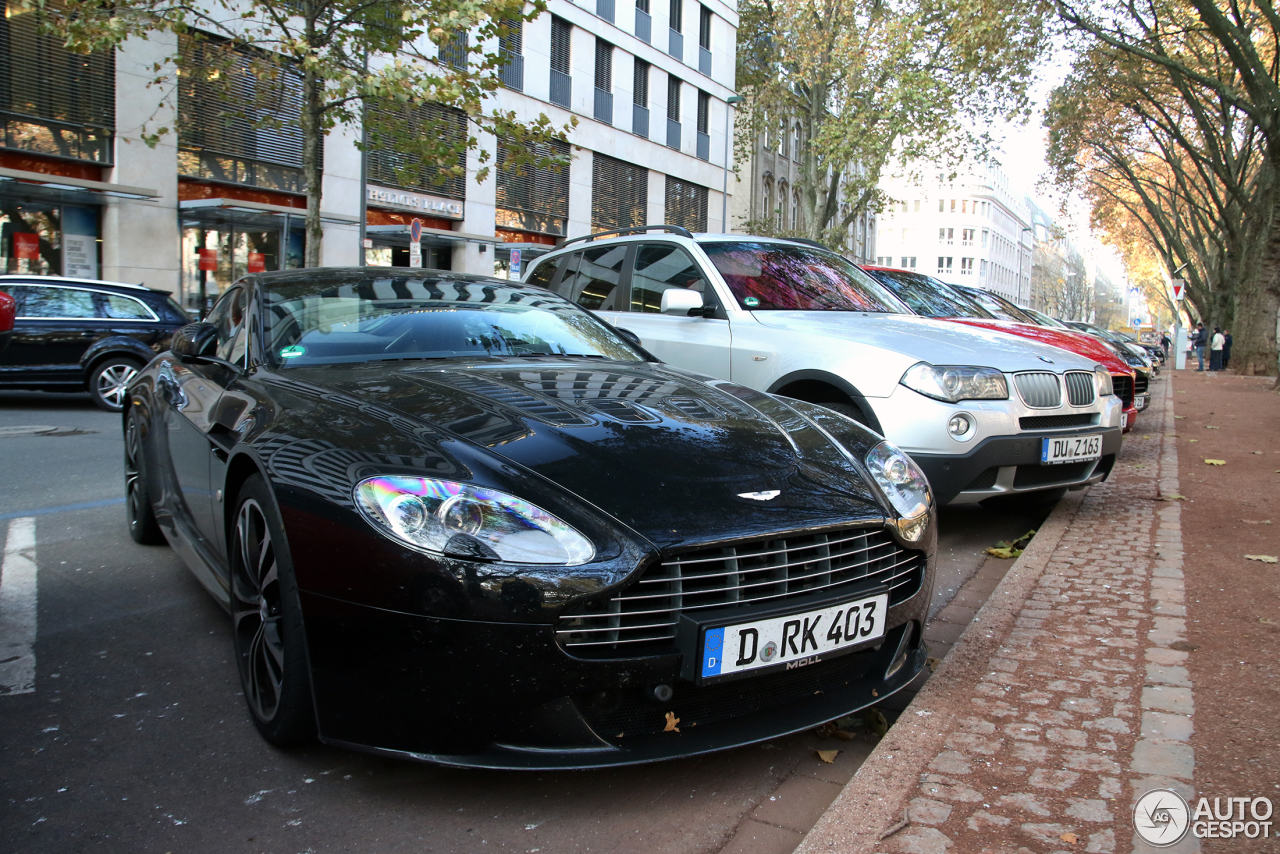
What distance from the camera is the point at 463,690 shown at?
7.16ft

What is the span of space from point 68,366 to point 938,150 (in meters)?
29.4

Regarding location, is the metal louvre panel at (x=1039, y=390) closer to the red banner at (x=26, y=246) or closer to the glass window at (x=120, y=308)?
the glass window at (x=120, y=308)

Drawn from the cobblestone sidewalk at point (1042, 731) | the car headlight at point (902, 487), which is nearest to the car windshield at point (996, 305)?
the cobblestone sidewalk at point (1042, 731)

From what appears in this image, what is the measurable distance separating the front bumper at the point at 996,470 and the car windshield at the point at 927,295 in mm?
3773

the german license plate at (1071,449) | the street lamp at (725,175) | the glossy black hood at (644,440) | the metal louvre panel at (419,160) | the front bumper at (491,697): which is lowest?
the front bumper at (491,697)

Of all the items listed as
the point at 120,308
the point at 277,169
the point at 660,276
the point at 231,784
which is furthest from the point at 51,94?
the point at 231,784

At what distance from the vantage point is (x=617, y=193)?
101 feet

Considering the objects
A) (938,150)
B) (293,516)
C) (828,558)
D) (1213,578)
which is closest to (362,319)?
(293,516)

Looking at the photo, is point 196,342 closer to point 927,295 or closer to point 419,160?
point 927,295

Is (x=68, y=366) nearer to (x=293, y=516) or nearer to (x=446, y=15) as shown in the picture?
(x=446, y=15)

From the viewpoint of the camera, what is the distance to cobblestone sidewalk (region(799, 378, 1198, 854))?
2.21 meters

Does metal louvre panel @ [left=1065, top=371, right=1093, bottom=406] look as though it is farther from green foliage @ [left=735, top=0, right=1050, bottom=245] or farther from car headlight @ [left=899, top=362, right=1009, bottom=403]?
green foliage @ [left=735, top=0, right=1050, bottom=245]

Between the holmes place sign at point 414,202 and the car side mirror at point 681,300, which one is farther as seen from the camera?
the holmes place sign at point 414,202

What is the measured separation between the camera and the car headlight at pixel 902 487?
113 inches
